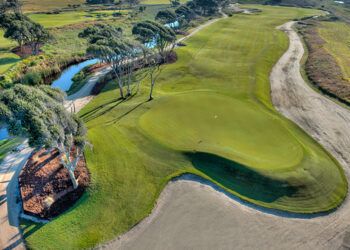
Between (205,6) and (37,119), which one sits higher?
(37,119)

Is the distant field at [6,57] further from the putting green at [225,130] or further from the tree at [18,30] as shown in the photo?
the putting green at [225,130]

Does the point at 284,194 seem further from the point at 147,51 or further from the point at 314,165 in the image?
the point at 147,51

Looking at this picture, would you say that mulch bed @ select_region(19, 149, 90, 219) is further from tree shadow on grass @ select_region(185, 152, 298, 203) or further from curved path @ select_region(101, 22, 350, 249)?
tree shadow on grass @ select_region(185, 152, 298, 203)

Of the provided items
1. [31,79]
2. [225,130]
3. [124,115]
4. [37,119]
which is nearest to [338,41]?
[225,130]

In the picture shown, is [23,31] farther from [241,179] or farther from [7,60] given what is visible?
[241,179]

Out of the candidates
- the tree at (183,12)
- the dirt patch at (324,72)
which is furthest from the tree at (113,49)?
the tree at (183,12)

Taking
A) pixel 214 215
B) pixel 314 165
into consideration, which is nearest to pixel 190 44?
pixel 314 165
